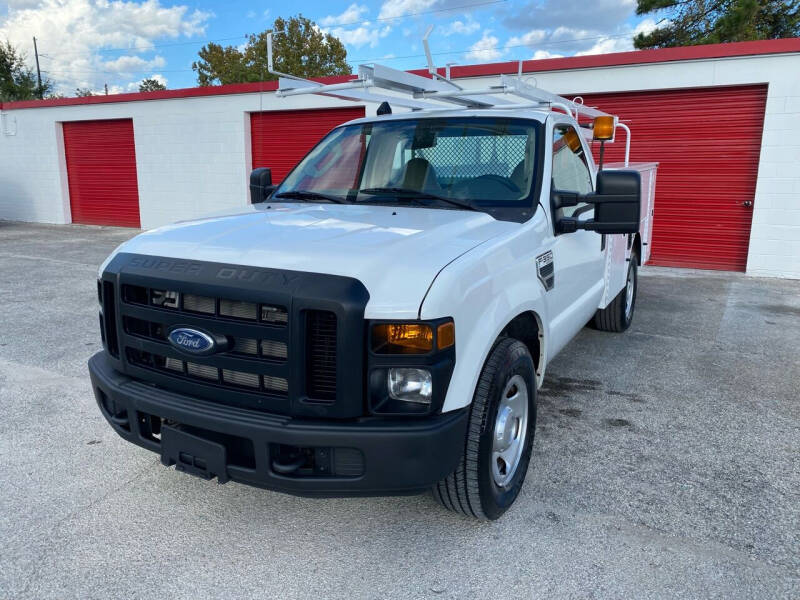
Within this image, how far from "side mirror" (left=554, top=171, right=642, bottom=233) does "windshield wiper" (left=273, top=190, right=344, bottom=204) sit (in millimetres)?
1438

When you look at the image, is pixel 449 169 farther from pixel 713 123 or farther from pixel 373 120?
pixel 713 123

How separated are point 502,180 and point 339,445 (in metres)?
1.94

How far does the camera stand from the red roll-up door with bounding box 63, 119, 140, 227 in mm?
15797

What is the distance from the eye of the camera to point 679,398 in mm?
4574

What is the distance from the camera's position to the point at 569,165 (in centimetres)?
411

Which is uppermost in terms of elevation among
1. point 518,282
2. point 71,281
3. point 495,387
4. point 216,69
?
point 216,69

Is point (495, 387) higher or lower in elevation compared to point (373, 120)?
lower

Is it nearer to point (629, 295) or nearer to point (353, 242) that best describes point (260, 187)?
point (353, 242)

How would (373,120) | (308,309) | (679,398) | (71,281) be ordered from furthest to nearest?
(71,281)
(679,398)
(373,120)
(308,309)

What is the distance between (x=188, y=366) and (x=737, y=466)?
2.98 metres

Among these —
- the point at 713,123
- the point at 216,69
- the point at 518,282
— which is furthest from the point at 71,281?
the point at 216,69

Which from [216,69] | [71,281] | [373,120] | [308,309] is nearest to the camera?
[308,309]

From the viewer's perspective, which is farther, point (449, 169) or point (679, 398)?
point (679, 398)

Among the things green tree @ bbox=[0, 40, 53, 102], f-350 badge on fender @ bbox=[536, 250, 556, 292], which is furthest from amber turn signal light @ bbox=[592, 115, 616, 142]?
green tree @ bbox=[0, 40, 53, 102]
